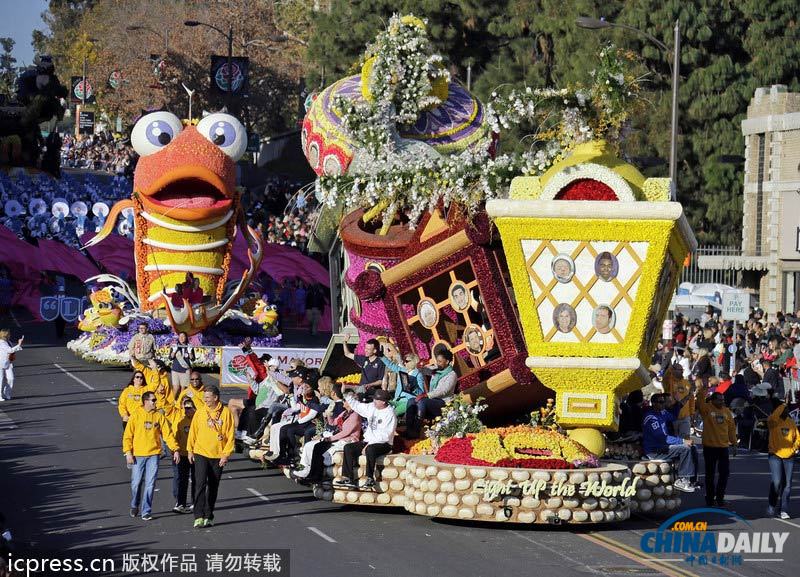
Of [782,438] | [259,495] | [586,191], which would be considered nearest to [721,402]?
[782,438]

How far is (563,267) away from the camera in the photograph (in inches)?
706

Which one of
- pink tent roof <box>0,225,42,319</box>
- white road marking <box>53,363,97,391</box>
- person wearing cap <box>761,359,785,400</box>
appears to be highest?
pink tent roof <box>0,225,42,319</box>

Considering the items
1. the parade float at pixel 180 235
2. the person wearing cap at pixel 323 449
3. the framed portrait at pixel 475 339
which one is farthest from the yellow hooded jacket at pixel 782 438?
the parade float at pixel 180 235

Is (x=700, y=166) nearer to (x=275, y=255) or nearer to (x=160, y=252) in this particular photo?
(x=275, y=255)

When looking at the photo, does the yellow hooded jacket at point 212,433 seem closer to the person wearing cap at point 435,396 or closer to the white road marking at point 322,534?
the white road marking at point 322,534

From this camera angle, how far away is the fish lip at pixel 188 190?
32.7 m

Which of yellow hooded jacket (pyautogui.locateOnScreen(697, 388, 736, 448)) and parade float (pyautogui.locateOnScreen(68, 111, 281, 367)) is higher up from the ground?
parade float (pyautogui.locateOnScreen(68, 111, 281, 367))

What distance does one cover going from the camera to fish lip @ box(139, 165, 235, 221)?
32.7 meters

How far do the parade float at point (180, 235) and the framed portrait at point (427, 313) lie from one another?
41.7ft

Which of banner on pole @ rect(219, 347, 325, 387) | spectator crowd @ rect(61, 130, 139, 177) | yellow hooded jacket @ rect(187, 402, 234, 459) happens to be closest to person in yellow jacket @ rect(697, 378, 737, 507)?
yellow hooded jacket @ rect(187, 402, 234, 459)

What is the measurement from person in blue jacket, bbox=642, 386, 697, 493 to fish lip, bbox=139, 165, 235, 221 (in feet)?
46.7

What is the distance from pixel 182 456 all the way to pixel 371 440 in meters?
2.14

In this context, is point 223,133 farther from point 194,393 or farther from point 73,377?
point 194,393

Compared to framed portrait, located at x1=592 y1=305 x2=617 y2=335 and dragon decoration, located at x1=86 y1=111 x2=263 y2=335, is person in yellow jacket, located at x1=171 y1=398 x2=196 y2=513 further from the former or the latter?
dragon decoration, located at x1=86 y1=111 x2=263 y2=335
